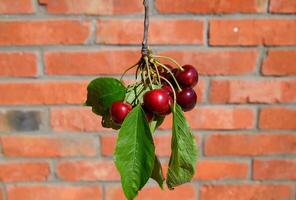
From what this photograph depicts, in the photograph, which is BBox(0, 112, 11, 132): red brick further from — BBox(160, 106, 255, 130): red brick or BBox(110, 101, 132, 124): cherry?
BBox(110, 101, 132, 124): cherry

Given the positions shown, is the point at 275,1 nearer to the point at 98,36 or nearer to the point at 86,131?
the point at 98,36

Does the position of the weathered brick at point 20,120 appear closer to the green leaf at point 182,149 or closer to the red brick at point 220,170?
the red brick at point 220,170

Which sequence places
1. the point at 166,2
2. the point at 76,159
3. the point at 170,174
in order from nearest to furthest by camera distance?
the point at 170,174
the point at 166,2
the point at 76,159

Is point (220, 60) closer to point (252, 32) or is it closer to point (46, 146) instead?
point (252, 32)

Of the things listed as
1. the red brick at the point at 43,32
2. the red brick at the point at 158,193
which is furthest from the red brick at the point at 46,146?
the red brick at the point at 43,32

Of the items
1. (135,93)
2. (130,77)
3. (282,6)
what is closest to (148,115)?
(135,93)

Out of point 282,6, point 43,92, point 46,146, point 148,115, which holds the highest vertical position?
point 282,6

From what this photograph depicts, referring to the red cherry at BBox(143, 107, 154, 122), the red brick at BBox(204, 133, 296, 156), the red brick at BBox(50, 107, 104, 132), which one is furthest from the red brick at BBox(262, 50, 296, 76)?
the red cherry at BBox(143, 107, 154, 122)

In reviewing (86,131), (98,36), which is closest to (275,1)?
(98,36)
